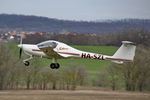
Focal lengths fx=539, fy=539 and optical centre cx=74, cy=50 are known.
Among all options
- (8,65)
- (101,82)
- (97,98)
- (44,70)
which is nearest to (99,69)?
(101,82)

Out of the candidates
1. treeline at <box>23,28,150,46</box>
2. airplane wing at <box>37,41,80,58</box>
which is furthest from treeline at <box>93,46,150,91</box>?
airplane wing at <box>37,41,80,58</box>

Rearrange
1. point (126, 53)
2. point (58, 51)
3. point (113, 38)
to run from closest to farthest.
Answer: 1. point (58, 51)
2. point (126, 53)
3. point (113, 38)

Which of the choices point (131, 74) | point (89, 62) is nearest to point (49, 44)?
point (131, 74)

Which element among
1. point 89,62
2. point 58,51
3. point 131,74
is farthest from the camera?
point 89,62

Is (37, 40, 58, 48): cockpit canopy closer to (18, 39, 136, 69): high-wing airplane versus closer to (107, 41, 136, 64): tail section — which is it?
(18, 39, 136, 69): high-wing airplane

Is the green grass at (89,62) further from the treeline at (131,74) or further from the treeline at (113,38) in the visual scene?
the treeline at (131,74)

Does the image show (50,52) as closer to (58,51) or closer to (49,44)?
(58,51)

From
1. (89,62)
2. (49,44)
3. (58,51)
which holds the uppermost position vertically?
(49,44)

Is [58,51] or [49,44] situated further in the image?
[58,51]

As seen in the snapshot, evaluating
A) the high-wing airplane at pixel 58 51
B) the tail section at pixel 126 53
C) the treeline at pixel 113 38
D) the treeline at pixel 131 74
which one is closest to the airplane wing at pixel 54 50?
the high-wing airplane at pixel 58 51

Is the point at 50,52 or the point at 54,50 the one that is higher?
the point at 54,50

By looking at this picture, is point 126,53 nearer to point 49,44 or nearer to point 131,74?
point 49,44

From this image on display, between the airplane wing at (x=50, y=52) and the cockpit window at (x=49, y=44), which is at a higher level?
the cockpit window at (x=49, y=44)

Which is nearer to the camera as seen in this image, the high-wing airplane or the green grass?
the high-wing airplane
